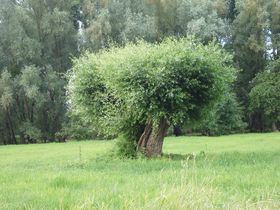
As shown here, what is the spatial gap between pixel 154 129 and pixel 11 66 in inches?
1621

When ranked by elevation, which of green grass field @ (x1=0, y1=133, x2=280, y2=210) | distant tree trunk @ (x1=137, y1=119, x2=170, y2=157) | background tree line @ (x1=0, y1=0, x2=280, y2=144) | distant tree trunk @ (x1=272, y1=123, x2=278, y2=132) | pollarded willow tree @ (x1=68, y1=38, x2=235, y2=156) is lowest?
green grass field @ (x1=0, y1=133, x2=280, y2=210)

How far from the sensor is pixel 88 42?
56750mm

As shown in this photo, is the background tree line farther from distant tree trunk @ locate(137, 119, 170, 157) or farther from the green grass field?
the green grass field

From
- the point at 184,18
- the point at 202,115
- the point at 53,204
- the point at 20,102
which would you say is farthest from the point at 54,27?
the point at 53,204

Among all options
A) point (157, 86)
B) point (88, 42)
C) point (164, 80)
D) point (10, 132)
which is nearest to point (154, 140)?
point (157, 86)

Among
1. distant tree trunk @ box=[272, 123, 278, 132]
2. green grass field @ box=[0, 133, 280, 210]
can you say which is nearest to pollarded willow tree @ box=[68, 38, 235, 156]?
green grass field @ box=[0, 133, 280, 210]

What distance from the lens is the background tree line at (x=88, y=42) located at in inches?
2142

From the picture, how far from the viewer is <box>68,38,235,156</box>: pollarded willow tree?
1828 centimetres

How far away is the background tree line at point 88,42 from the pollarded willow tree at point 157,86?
3225 cm

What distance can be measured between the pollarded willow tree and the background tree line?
32.3 m

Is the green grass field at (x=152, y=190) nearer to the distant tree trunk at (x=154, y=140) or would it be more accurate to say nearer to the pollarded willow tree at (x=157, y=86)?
the pollarded willow tree at (x=157, y=86)

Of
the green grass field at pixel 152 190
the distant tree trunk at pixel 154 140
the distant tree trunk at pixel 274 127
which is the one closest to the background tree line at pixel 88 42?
the distant tree trunk at pixel 274 127

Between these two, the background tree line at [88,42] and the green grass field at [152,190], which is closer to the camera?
the green grass field at [152,190]

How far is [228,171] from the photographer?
42.5 feet
